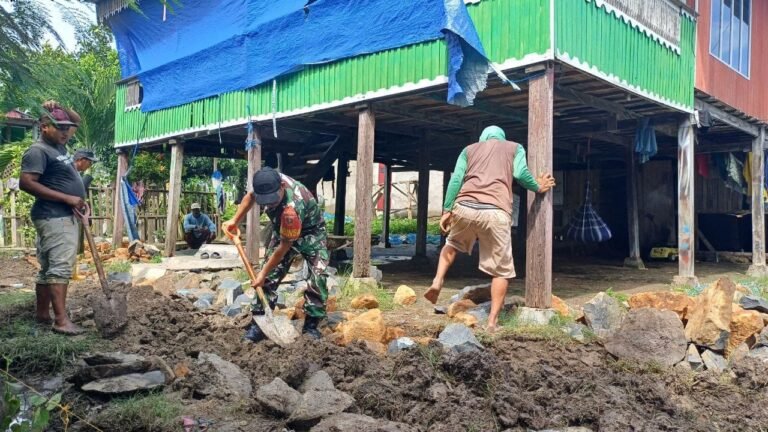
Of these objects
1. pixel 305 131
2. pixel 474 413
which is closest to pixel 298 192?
pixel 474 413

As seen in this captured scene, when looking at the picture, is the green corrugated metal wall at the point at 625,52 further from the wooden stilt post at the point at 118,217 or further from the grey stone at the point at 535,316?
the wooden stilt post at the point at 118,217

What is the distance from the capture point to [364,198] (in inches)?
315

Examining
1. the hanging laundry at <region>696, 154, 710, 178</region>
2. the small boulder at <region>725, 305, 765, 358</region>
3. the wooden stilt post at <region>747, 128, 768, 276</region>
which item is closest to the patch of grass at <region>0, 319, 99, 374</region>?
the small boulder at <region>725, 305, 765, 358</region>

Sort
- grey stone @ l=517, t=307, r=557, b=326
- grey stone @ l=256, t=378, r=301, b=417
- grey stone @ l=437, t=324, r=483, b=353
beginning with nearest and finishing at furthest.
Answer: grey stone @ l=256, t=378, r=301, b=417 < grey stone @ l=437, t=324, r=483, b=353 < grey stone @ l=517, t=307, r=557, b=326

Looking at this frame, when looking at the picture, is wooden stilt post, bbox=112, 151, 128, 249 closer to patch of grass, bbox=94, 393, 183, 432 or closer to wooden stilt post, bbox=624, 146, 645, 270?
wooden stilt post, bbox=624, 146, 645, 270

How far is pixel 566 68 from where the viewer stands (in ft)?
21.7

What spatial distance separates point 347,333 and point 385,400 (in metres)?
1.45

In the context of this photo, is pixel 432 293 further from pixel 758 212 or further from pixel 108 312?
pixel 758 212

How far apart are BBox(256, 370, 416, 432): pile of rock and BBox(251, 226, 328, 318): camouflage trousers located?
1473mm

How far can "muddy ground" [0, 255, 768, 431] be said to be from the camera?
3.30 meters

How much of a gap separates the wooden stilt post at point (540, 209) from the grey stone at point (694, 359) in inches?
58.9

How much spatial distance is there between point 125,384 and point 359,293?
12.6 feet

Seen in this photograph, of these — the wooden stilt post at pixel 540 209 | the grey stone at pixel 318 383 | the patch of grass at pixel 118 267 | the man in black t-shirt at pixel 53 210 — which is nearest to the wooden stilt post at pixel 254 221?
the patch of grass at pixel 118 267

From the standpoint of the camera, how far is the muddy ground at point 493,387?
10.8 feet
